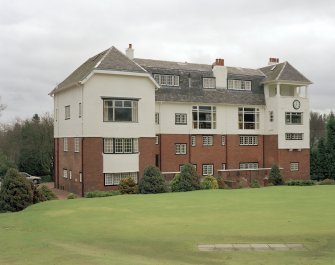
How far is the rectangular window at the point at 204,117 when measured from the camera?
144 feet

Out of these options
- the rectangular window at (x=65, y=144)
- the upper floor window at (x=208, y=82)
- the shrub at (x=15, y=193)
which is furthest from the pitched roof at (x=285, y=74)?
the shrub at (x=15, y=193)

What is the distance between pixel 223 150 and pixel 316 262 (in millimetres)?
33126

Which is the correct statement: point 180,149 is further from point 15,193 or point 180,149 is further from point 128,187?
point 15,193

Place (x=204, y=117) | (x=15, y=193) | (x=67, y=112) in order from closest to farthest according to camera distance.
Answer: (x=15, y=193) → (x=67, y=112) → (x=204, y=117)

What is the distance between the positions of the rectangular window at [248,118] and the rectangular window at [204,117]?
10.5 feet

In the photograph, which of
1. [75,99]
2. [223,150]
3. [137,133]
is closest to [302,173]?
[223,150]

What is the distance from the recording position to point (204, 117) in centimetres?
4444

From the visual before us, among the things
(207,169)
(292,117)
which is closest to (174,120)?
(207,169)

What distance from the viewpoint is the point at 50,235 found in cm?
1661

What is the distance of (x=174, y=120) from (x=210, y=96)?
4.92 m

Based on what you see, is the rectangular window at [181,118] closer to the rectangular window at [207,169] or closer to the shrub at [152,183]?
the rectangular window at [207,169]

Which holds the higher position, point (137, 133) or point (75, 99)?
point (75, 99)

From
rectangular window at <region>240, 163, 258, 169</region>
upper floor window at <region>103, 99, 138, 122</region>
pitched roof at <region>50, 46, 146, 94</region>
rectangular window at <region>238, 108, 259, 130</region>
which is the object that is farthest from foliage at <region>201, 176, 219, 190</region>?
rectangular window at <region>238, 108, 259, 130</region>

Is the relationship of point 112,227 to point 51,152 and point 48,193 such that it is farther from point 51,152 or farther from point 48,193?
point 51,152
